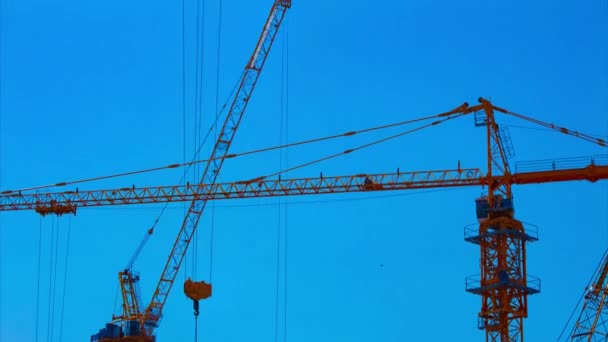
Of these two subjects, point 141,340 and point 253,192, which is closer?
point 253,192

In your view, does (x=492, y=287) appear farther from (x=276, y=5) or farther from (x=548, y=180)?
(x=276, y=5)

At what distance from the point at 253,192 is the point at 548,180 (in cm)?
3776

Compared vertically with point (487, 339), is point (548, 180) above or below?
above

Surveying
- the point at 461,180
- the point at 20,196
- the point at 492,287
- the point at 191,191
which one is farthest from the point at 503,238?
the point at 20,196

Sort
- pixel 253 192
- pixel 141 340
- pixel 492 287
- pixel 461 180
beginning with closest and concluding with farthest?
1. pixel 492 287
2. pixel 461 180
3. pixel 253 192
4. pixel 141 340

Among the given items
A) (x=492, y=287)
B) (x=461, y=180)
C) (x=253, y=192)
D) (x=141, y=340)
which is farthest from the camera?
(x=141, y=340)

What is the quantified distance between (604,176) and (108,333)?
6676cm

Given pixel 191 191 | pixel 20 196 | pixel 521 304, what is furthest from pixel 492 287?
pixel 20 196

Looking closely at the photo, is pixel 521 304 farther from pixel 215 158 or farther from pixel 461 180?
pixel 215 158

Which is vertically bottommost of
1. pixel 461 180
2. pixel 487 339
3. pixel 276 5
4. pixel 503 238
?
pixel 487 339

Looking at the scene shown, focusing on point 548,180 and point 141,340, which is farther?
point 141,340

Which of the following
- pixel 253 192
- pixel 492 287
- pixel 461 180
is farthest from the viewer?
pixel 253 192

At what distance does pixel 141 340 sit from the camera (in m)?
153

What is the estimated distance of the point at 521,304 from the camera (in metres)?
117
